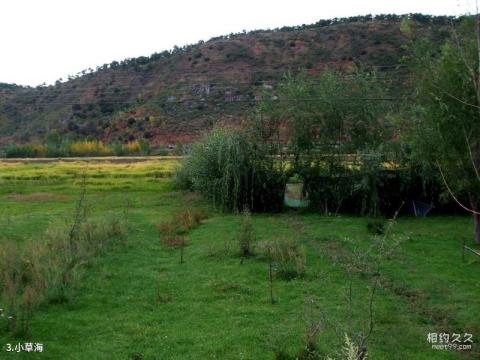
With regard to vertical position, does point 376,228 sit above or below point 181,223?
above

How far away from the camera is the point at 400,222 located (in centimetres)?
1889

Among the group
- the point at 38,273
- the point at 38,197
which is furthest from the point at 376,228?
the point at 38,197

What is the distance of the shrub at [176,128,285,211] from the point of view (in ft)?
67.9

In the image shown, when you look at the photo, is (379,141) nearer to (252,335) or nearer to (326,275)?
(326,275)

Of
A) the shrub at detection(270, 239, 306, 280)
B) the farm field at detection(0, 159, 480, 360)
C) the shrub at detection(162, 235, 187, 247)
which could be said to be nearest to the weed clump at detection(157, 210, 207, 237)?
the farm field at detection(0, 159, 480, 360)

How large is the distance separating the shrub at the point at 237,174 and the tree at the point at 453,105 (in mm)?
8096

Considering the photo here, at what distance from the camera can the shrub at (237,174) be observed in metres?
20.7

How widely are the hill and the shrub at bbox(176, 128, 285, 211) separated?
32103 millimetres

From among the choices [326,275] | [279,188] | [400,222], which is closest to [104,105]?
[279,188]

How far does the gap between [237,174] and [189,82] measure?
4772 cm

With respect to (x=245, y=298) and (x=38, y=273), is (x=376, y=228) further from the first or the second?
(x=38, y=273)

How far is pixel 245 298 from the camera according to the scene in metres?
10.0

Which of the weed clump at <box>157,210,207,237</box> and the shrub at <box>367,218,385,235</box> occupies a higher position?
the shrub at <box>367,218,385,235</box>

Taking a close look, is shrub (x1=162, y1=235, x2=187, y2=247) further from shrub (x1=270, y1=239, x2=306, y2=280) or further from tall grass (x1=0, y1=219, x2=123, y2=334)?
shrub (x1=270, y1=239, x2=306, y2=280)
